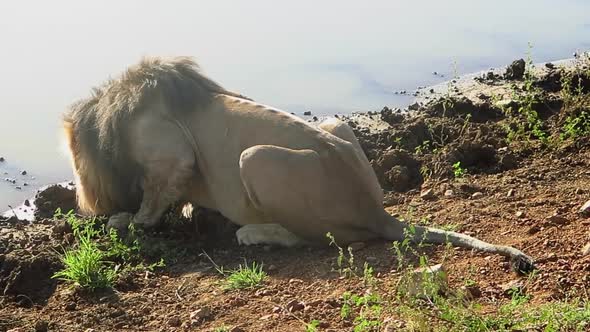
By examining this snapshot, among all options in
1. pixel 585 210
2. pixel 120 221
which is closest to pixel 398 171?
pixel 585 210

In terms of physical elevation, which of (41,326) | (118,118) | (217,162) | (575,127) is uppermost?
(118,118)

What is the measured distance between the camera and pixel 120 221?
20.5 feet

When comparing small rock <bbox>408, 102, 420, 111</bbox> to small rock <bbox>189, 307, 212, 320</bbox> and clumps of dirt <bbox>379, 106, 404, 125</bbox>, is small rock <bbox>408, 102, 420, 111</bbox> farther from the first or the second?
small rock <bbox>189, 307, 212, 320</bbox>

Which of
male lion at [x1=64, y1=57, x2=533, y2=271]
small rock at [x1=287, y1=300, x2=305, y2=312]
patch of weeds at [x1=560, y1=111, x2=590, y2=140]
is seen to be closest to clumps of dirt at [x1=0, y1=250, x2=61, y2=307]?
male lion at [x1=64, y1=57, x2=533, y2=271]

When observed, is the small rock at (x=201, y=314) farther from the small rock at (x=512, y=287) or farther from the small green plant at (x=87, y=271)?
the small rock at (x=512, y=287)

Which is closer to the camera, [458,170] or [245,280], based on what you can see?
[245,280]

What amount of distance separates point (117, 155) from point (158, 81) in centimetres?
59

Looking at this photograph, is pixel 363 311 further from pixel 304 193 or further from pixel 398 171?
pixel 398 171

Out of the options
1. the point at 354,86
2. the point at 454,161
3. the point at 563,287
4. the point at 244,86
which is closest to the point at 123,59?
the point at 244,86

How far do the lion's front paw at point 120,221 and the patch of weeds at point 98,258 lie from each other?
78 millimetres

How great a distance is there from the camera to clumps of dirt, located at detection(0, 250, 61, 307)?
203 inches

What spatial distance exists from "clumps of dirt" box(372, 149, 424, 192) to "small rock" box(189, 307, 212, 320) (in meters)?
2.40

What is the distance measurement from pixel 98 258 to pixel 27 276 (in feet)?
1.53

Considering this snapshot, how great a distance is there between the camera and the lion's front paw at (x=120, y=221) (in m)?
6.18
